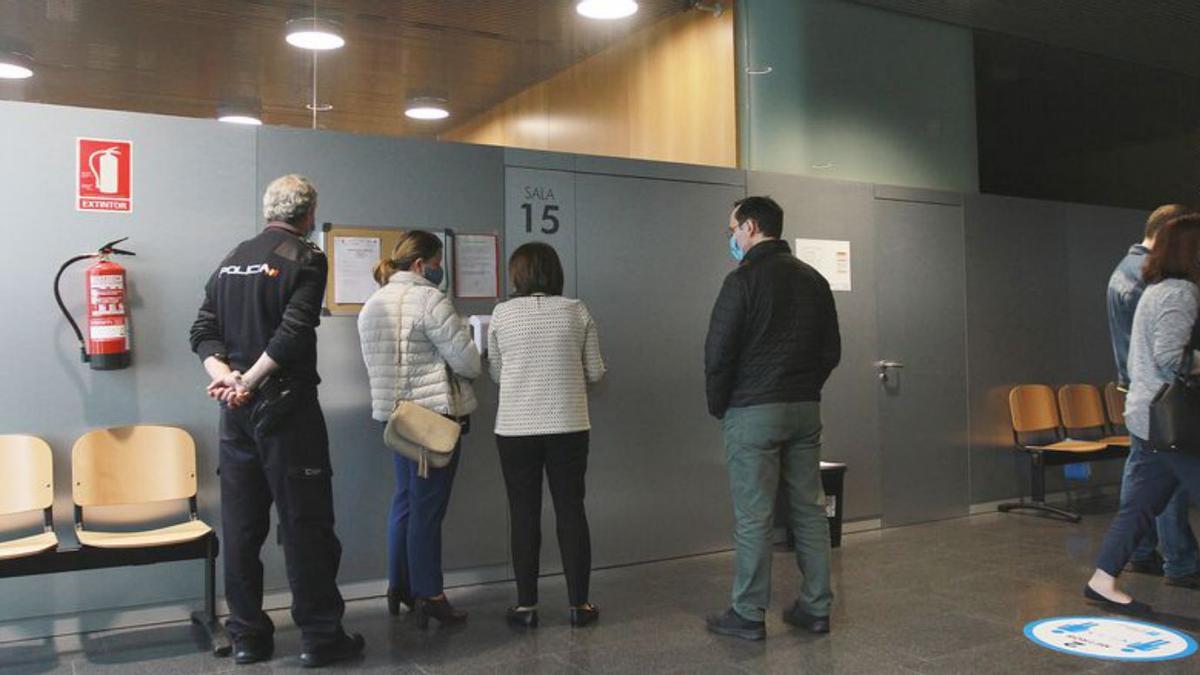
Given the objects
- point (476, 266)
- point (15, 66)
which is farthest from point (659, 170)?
point (15, 66)

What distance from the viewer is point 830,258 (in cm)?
564

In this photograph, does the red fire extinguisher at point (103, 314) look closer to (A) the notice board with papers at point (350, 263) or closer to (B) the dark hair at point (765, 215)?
(A) the notice board with papers at point (350, 263)

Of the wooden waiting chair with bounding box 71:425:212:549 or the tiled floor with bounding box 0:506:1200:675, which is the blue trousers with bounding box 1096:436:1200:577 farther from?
the wooden waiting chair with bounding box 71:425:212:549

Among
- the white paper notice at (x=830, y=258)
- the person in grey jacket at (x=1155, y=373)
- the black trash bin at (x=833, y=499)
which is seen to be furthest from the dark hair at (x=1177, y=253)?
the white paper notice at (x=830, y=258)

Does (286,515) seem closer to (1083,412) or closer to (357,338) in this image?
(357,338)

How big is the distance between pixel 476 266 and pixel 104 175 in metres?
1.58

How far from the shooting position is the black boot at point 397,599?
154 inches

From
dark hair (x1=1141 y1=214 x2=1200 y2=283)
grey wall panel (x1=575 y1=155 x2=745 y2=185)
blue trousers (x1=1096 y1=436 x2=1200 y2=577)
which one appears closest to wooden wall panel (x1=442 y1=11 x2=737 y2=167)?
grey wall panel (x1=575 y1=155 x2=745 y2=185)

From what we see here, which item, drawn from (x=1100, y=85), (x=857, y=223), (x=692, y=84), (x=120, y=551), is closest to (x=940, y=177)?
(x=857, y=223)

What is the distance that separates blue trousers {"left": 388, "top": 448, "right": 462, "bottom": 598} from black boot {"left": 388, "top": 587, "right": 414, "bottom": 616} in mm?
129

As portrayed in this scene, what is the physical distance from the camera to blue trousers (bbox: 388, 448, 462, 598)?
3695mm

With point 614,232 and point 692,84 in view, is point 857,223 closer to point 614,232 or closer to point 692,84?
point 692,84

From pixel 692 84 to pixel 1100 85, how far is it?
4.31m

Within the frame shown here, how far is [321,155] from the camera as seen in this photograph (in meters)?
4.18
